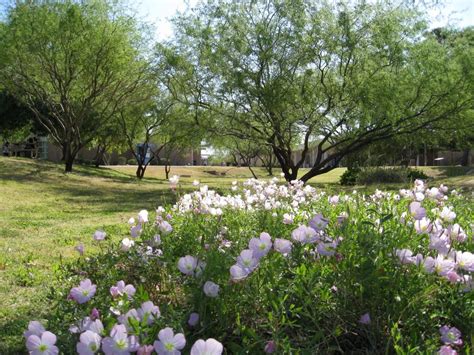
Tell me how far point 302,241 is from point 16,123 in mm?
34233

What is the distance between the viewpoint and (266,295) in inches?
87.7

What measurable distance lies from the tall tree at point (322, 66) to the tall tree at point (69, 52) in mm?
2134

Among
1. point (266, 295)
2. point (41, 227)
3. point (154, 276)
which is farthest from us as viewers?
point (41, 227)

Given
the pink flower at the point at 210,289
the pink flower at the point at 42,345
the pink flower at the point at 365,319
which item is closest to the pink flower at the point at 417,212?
the pink flower at the point at 365,319

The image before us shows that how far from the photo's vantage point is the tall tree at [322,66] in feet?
55.2

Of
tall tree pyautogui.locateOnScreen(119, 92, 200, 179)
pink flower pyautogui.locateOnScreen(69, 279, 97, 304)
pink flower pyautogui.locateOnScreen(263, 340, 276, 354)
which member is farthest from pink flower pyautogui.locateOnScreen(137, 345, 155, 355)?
tall tree pyautogui.locateOnScreen(119, 92, 200, 179)

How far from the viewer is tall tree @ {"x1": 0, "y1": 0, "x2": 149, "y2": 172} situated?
59.7 feet

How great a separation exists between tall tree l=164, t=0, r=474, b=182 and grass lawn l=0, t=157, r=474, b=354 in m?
5.33

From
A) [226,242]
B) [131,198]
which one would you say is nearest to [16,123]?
[131,198]

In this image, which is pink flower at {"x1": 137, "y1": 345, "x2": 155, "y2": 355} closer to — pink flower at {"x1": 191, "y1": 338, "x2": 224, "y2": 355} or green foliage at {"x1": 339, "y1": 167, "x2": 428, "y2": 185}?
pink flower at {"x1": 191, "y1": 338, "x2": 224, "y2": 355}

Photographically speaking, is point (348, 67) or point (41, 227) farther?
point (348, 67)

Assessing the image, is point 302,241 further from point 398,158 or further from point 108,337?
point 398,158

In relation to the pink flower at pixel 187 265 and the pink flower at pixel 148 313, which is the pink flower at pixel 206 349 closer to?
the pink flower at pixel 148 313

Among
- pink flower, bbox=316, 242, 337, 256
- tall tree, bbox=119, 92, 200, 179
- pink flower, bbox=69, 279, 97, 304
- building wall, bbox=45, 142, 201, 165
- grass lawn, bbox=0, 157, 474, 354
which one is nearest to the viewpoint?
pink flower, bbox=69, 279, 97, 304
